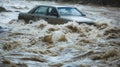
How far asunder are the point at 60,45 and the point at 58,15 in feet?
8.37

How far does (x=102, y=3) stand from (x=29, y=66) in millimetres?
36966

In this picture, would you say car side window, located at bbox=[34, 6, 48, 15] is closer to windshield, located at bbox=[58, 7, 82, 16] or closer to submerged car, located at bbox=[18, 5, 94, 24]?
submerged car, located at bbox=[18, 5, 94, 24]

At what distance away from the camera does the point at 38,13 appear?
50.9 feet

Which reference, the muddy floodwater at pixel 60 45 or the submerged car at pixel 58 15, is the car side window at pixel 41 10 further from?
the muddy floodwater at pixel 60 45

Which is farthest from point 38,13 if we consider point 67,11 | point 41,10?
point 67,11

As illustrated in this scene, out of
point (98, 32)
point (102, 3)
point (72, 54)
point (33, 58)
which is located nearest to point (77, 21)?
point (98, 32)

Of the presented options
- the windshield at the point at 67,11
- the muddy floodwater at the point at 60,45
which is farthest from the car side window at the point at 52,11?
the muddy floodwater at the point at 60,45

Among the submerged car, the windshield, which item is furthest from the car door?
the windshield

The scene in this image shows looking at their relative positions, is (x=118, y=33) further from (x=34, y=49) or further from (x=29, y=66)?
(x=29, y=66)

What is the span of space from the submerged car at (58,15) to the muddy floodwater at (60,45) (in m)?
0.23

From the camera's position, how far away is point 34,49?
11.1 meters

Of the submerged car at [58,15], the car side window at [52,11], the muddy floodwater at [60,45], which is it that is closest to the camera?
the muddy floodwater at [60,45]

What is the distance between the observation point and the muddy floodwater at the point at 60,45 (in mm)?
9352

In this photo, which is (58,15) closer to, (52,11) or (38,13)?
(52,11)
